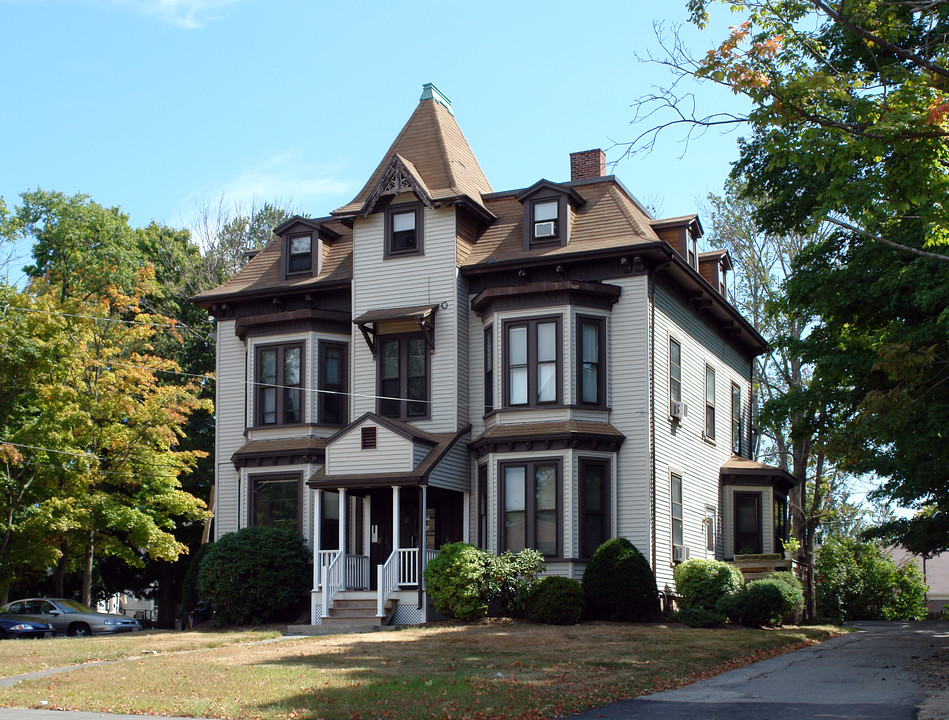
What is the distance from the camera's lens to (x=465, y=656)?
17.5m

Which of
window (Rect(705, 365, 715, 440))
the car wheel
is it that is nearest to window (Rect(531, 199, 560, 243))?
window (Rect(705, 365, 715, 440))

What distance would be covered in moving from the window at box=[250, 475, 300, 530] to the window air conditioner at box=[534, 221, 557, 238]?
8.73 meters

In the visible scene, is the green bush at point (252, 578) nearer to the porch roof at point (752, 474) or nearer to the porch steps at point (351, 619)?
the porch steps at point (351, 619)

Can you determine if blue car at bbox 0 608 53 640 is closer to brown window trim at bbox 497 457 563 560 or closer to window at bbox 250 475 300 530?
window at bbox 250 475 300 530

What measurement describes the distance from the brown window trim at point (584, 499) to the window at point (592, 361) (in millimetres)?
1424

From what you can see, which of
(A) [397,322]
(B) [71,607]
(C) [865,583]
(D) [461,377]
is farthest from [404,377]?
(C) [865,583]

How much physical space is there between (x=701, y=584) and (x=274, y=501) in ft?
36.0

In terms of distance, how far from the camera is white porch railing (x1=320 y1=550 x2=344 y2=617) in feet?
83.0

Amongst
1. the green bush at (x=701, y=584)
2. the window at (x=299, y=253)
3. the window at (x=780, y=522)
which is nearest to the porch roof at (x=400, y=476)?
the green bush at (x=701, y=584)

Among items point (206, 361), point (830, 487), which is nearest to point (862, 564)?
point (830, 487)

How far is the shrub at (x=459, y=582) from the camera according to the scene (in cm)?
2367

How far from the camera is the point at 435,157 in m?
29.7

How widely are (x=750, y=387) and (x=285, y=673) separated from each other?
83.5ft

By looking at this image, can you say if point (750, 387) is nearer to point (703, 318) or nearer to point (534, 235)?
point (703, 318)
